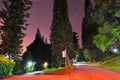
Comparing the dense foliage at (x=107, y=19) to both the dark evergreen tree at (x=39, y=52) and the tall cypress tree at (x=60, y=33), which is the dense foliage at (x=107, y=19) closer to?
the tall cypress tree at (x=60, y=33)

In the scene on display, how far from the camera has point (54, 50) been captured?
6538cm

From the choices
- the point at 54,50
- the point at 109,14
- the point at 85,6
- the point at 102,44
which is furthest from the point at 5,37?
the point at 85,6

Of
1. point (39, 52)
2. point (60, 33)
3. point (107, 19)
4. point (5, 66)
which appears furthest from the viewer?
point (39, 52)

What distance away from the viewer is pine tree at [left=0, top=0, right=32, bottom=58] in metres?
44.1

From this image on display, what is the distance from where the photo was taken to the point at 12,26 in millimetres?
44469

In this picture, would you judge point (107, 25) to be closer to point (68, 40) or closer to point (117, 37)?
point (117, 37)

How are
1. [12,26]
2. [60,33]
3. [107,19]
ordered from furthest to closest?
[60,33] → [12,26] → [107,19]

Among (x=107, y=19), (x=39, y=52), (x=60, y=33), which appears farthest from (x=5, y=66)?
(x=39, y=52)

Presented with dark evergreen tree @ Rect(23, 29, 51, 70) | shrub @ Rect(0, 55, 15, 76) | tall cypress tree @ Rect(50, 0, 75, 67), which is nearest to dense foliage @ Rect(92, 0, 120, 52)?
shrub @ Rect(0, 55, 15, 76)

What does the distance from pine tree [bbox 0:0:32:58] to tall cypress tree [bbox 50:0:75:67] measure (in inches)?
800

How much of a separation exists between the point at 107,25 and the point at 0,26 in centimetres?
1834

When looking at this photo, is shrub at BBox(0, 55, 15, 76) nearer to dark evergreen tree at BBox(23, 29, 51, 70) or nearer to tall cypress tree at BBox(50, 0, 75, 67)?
tall cypress tree at BBox(50, 0, 75, 67)

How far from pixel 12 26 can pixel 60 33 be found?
922 inches

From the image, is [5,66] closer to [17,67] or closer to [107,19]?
[17,67]
